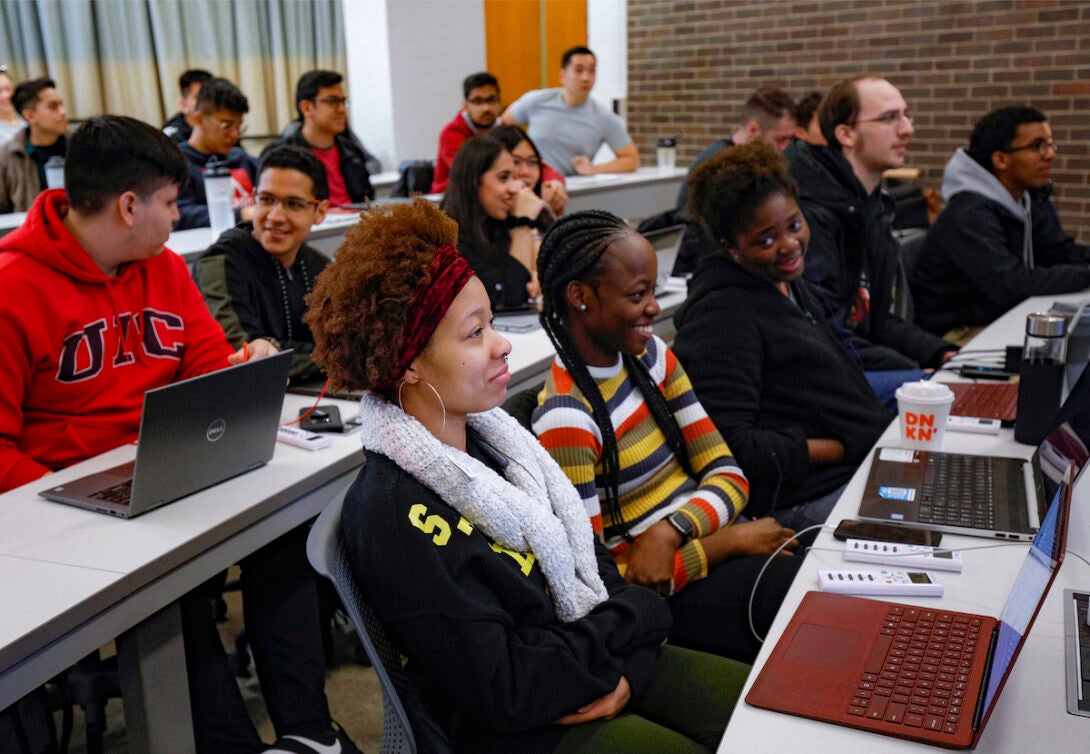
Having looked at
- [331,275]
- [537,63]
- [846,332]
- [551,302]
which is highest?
[537,63]

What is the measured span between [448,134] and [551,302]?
147 inches

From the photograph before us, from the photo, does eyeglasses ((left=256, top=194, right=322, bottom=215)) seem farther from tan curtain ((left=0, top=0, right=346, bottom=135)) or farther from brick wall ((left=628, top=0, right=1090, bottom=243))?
brick wall ((left=628, top=0, right=1090, bottom=243))

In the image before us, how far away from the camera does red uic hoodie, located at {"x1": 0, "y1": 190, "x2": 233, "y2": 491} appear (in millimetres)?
1794

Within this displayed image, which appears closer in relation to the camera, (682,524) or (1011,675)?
(1011,675)

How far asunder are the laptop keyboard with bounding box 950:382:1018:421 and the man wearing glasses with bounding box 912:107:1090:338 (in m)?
1.36

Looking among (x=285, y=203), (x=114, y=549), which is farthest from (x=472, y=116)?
(x=114, y=549)

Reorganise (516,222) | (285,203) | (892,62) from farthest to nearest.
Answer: (892,62) → (516,222) → (285,203)

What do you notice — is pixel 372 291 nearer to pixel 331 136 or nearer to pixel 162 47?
pixel 331 136

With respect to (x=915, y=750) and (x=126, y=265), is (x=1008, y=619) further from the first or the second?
(x=126, y=265)

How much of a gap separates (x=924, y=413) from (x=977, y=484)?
0.75 feet

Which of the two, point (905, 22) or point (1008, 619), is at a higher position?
point (905, 22)

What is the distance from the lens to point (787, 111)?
188 inches

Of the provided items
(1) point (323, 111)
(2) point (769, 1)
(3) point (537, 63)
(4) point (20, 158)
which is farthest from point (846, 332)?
(3) point (537, 63)

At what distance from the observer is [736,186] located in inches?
81.0
